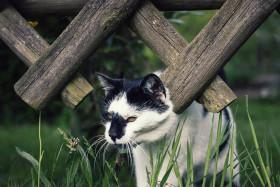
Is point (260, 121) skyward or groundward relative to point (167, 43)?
groundward

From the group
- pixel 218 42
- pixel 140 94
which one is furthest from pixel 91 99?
pixel 218 42

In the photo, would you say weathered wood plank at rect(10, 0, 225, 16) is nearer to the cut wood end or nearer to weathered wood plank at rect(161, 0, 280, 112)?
weathered wood plank at rect(161, 0, 280, 112)

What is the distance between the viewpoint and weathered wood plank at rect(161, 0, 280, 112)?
1417 millimetres

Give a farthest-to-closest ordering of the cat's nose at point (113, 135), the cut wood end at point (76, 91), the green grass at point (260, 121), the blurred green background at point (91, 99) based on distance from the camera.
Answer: the green grass at point (260, 121) → the blurred green background at point (91, 99) → the cat's nose at point (113, 135) → the cut wood end at point (76, 91)

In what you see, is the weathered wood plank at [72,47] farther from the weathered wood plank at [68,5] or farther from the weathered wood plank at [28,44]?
the weathered wood plank at [68,5]

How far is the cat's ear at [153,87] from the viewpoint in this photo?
168 cm

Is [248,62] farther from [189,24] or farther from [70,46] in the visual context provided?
[70,46]

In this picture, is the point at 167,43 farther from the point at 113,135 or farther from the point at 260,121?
the point at 260,121

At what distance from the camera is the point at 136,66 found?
325 centimetres

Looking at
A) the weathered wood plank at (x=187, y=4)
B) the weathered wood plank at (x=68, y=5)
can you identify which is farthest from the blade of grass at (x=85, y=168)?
the weathered wood plank at (x=187, y=4)

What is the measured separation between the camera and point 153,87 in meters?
1.81

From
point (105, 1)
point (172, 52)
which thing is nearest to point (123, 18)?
point (105, 1)

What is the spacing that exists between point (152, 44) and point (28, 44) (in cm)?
58

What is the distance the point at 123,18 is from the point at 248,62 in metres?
10.8
